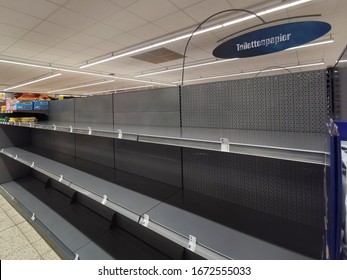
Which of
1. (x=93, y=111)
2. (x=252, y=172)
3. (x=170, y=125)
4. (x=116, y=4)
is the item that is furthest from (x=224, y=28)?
(x=252, y=172)

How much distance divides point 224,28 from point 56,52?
476 centimetres

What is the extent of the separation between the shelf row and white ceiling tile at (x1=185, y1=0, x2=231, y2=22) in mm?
3412

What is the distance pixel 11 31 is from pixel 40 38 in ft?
1.89

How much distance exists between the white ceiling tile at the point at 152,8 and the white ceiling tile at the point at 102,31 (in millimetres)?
940

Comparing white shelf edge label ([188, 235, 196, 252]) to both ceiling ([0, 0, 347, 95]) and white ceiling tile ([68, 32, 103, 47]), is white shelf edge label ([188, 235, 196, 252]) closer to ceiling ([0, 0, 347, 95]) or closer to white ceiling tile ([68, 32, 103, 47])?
ceiling ([0, 0, 347, 95])

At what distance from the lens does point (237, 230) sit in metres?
1.13

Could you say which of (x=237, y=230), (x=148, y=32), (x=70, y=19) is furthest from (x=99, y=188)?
(x=148, y=32)

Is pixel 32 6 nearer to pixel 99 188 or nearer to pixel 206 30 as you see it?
pixel 206 30

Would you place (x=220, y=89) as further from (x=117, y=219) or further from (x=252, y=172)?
(x=117, y=219)

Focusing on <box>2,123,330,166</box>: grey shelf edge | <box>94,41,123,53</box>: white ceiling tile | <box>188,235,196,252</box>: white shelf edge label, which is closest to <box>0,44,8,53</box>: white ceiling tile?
<box>94,41,123,53</box>: white ceiling tile

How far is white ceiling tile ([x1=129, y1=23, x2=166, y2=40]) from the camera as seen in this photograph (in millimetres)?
4551

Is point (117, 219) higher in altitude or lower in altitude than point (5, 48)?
lower

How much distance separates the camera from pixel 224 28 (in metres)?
4.74
